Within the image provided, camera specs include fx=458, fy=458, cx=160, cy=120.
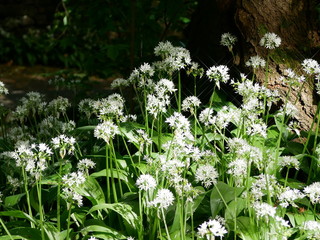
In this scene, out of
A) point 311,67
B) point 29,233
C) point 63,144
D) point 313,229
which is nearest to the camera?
point 313,229

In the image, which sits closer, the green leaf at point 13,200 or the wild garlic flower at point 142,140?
the wild garlic flower at point 142,140

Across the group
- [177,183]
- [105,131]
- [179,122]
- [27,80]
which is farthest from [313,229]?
[27,80]

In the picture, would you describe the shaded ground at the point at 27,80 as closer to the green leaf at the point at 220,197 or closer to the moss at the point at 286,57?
the moss at the point at 286,57

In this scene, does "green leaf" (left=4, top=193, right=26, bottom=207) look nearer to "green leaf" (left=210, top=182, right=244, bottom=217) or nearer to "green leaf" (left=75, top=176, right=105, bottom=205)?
"green leaf" (left=75, top=176, right=105, bottom=205)

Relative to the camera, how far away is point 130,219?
7.94 feet

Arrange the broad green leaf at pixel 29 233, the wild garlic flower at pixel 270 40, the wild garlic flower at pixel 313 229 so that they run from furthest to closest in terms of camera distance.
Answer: the wild garlic flower at pixel 270 40 < the broad green leaf at pixel 29 233 < the wild garlic flower at pixel 313 229

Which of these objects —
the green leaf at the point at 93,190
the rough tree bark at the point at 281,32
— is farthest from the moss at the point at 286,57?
the green leaf at the point at 93,190

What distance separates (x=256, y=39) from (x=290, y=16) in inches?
13.6

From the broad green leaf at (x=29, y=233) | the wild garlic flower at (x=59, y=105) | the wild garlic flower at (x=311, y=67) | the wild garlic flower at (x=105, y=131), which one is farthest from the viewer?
the wild garlic flower at (x=59, y=105)

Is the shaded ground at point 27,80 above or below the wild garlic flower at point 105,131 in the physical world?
below

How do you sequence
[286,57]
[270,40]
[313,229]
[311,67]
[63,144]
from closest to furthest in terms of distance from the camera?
1. [313,229]
2. [63,144]
3. [311,67]
4. [270,40]
5. [286,57]

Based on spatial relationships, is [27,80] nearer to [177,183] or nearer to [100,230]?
[100,230]

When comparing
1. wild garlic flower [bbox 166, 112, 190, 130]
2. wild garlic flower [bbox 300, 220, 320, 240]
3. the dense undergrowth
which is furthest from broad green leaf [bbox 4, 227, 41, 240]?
wild garlic flower [bbox 300, 220, 320, 240]

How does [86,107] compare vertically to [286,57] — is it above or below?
below
